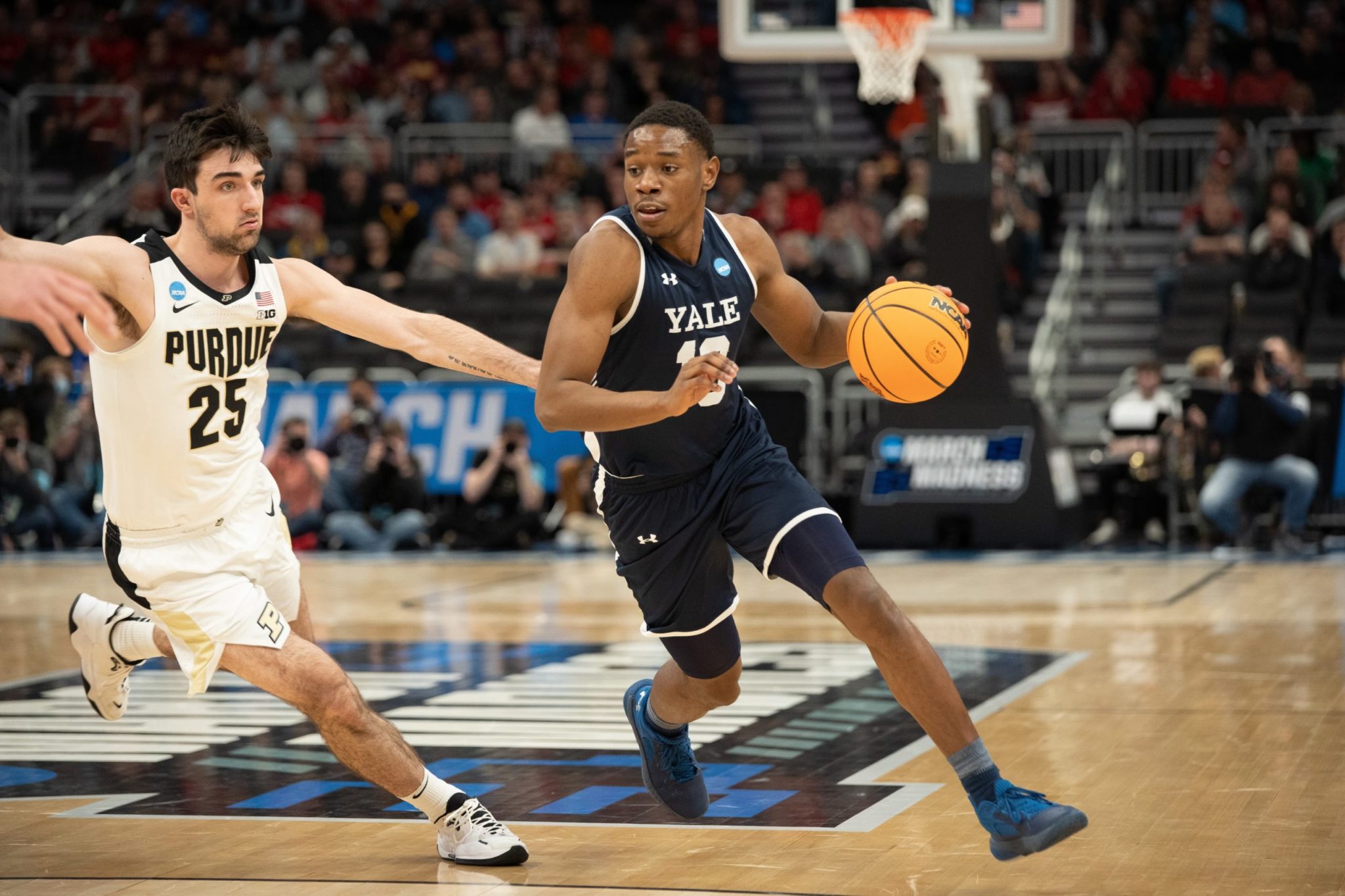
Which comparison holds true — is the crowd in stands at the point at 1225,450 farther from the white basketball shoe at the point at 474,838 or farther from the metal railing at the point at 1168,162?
the white basketball shoe at the point at 474,838

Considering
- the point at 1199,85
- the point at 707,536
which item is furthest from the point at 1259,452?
the point at 707,536

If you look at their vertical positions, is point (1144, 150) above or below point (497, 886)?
above

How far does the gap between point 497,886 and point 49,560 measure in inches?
437

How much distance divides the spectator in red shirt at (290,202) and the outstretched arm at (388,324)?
14.2 meters

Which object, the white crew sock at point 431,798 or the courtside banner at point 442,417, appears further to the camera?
the courtside banner at point 442,417

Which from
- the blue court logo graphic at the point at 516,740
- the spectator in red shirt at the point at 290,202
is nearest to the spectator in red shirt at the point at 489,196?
the spectator in red shirt at the point at 290,202

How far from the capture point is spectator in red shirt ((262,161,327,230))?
1958cm

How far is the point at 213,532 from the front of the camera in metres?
5.51

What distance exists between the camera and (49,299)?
459cm

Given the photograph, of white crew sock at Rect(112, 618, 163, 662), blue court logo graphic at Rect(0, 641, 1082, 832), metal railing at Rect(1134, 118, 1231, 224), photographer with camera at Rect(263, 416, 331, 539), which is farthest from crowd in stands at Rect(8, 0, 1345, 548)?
white crew sock at Rect(112, 618, 163, 662)

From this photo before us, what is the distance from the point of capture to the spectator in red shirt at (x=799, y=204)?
18.5 metres

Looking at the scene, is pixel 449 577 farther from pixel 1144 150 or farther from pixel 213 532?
pixel 1144 150

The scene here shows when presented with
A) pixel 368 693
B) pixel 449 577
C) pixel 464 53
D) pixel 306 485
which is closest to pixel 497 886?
pixel 368 693

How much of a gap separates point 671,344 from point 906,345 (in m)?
0.77
